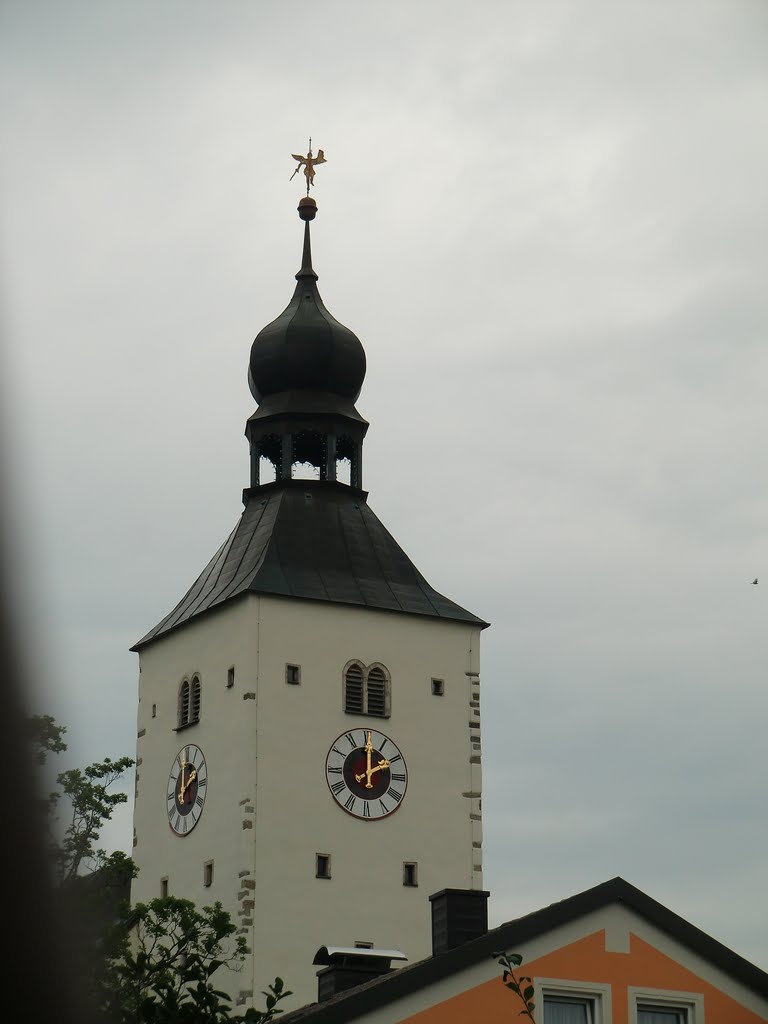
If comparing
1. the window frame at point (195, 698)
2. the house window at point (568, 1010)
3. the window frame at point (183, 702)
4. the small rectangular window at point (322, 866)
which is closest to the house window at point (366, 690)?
the small rectangular window at point (322, 866)

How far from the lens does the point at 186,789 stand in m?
36.2

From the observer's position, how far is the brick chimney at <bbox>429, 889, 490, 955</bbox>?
57.0ft

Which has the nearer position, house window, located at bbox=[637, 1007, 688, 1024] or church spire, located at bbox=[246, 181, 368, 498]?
house window, located at bbox=[637, 1007, 688, 1024]

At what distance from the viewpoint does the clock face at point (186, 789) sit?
35.7 meters

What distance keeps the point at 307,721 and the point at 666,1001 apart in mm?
18025

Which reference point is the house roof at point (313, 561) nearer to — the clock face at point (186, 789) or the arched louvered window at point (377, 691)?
the arched louvered window at point (377, 691)

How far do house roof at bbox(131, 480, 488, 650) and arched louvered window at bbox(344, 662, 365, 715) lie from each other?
1.41 metres

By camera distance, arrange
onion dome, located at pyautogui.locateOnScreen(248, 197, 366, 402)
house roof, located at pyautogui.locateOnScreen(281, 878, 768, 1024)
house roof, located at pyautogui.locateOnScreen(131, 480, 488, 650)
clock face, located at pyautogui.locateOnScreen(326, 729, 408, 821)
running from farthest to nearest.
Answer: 1. onion dome, located at pyautogui.locateOnScreen(248, 197, 366, 402)
2. house roof, located at pyautogui.locateOnScreen(131, 480, 488, 650)
3. clock face, located at pyautogui.locateOnScreen(326, 729, 408, 821)
4. house roof, located at pyautogui.locateOnScreen(281, 878, 768, 1024)

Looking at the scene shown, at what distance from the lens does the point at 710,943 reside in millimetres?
17406

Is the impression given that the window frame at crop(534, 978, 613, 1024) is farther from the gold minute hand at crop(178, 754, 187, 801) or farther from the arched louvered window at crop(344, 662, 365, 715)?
the gold minute hand at crop(178, 754, 187, 801)

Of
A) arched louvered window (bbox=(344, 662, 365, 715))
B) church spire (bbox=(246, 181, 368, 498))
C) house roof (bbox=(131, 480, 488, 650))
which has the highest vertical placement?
church spire (bbox=(246, 181, 368, 498))

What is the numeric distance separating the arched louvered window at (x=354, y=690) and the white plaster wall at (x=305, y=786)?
19 cm

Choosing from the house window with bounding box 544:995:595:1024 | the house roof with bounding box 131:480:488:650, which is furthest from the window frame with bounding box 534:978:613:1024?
the house roof with bounding box 131:480:488:650

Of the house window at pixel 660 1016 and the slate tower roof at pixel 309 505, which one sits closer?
the house window at pixel 660 1016
